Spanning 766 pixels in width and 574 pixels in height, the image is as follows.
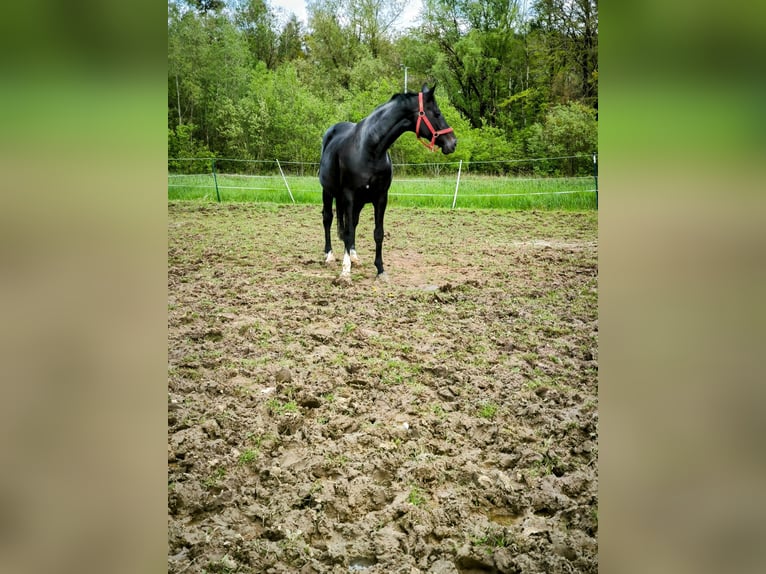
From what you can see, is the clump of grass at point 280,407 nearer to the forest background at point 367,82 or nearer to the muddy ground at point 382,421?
the muddy ground at point 382,421

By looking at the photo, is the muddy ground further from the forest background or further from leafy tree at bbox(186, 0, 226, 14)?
leafy tree at bbox(186, 0, 226, 14)

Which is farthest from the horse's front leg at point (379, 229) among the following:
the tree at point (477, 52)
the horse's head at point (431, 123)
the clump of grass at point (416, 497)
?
the tree at point (477, 52)

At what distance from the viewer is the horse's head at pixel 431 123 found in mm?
3119

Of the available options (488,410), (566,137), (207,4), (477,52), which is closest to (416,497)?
(488,410)

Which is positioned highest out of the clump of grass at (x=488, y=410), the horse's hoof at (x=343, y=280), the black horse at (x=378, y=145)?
the black horse at (x=378, y=145)

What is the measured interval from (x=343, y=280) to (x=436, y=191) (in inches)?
175

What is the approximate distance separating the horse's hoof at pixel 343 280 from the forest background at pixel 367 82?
16.6ft

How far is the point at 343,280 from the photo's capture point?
127 inches

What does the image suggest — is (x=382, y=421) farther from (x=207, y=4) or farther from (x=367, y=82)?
(x=207, y=4)

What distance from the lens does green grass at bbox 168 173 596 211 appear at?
22.1ft

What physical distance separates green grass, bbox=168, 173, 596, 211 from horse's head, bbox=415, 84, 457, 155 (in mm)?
3768

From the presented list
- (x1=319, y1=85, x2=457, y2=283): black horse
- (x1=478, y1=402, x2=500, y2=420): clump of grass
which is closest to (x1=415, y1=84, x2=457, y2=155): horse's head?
(x1=319, y1=85, x2=457, y2=283): black horse

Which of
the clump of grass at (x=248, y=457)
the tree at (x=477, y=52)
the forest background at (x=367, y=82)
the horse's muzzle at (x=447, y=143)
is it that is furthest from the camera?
the tree at (x=477, y=52)
